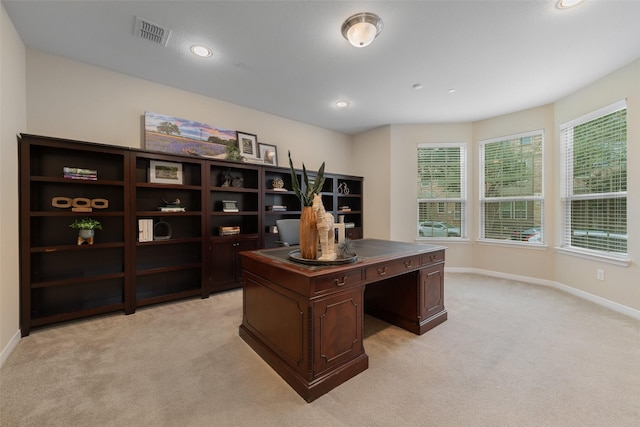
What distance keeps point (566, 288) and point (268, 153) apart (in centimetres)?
483

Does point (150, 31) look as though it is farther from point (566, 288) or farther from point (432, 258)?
point (566, 288)

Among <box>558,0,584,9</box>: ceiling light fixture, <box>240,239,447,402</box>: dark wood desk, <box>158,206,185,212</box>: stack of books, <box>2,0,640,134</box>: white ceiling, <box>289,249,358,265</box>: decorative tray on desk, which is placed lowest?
<box>240,239,447,402</box>: dark wood desk

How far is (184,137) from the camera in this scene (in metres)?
3.32

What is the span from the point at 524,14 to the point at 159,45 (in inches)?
127

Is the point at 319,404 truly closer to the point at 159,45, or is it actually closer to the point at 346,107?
the point at 159,45

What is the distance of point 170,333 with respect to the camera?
92.2 inches

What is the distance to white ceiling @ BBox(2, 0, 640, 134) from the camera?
1995 mm

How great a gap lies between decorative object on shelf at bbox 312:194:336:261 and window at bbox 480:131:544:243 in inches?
154

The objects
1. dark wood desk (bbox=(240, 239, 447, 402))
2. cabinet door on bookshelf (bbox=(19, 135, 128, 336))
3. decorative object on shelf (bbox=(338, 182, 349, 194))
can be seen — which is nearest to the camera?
dark wood desk (bbox=(240, 239, 447, 402))

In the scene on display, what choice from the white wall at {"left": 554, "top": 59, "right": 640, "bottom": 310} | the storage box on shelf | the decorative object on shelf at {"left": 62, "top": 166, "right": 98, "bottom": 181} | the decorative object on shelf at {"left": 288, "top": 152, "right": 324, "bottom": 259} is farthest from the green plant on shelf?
the white wall at {"left": 554, "top": 59, "right": 640, "bottom": 310}

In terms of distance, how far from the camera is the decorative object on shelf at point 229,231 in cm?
353

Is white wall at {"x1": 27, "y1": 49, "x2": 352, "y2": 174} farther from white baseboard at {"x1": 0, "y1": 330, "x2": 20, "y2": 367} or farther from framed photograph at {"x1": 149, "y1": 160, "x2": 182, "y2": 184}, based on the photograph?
white baseboard at {"x1": 0, "y1": 330, "x2": 20, "y2": 367}

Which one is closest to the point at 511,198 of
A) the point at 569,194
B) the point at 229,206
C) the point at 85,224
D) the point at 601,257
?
the point at 569,194

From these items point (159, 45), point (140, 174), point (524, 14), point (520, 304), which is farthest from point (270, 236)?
point (524, 14)
